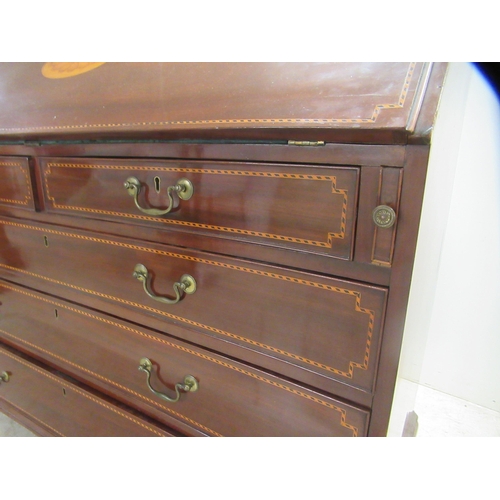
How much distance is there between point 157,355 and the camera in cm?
64

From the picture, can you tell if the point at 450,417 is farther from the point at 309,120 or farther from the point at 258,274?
the point at 309,120

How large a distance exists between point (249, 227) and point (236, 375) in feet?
0.86

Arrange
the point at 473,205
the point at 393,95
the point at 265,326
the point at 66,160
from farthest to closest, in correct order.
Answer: the point at 473,205 → the point at 66,160 → the point at 265,326 → the point at 393,95

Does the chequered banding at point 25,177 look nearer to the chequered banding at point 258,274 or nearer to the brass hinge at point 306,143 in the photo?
the chequered banding at point 258,274

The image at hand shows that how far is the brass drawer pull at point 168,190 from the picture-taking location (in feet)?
1.61

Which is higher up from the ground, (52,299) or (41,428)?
(52,299)

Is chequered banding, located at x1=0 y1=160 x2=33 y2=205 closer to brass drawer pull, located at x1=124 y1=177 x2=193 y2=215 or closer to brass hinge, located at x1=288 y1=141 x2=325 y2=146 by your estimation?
brass drawer pull, located at x1=124 y1=177 x2=193 y2=215

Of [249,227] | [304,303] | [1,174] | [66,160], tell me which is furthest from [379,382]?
[1,174]

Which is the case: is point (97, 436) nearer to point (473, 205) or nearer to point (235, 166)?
point (235, 166)

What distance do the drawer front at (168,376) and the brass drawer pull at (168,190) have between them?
0.25m

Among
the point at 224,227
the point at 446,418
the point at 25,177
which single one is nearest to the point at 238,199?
the point at 224,227

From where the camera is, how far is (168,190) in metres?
0.49

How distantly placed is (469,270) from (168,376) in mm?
857

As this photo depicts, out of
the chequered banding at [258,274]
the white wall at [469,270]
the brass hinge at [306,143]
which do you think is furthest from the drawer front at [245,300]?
the white wall at [469,270]
